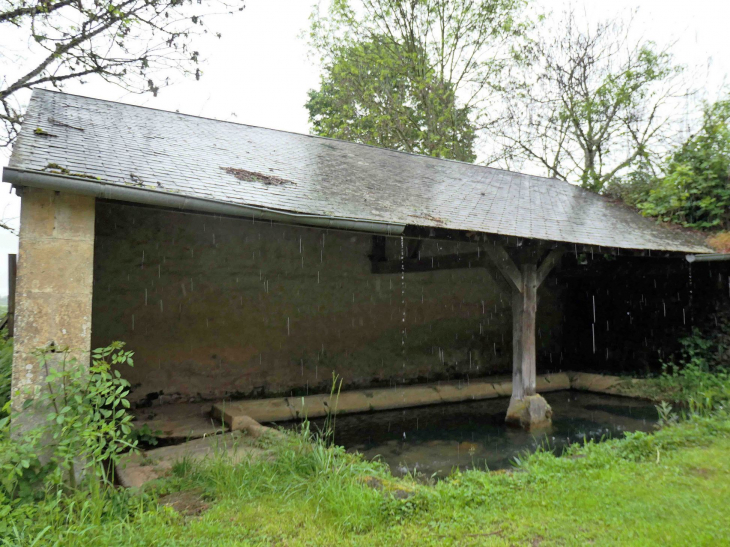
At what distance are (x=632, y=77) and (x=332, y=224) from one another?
11.1m

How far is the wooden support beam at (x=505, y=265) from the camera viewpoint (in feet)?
16.8

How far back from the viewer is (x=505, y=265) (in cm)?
524

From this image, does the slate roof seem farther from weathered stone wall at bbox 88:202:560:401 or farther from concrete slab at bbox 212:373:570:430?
concrete slab at bbox 212:373:570:430

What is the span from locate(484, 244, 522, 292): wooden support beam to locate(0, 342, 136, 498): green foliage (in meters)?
3.62

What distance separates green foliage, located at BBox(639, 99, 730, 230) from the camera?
8023 millimetres

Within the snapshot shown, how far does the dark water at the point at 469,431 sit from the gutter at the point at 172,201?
1981 millimetres

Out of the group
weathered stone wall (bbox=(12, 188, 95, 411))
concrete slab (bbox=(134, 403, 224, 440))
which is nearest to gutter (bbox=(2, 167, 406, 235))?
weathered stone wall (bbox=(12, 188, 95, 411))

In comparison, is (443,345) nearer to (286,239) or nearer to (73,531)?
(286,239)

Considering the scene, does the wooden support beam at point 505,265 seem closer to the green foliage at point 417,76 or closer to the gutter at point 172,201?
the gutter at point 172,201

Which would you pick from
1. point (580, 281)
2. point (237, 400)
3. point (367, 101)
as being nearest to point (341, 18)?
point (367, 101)

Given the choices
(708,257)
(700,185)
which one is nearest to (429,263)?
(708,257)

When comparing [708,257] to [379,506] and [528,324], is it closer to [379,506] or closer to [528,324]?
[528,324]

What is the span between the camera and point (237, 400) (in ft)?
19.9

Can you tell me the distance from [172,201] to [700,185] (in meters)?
8.50
